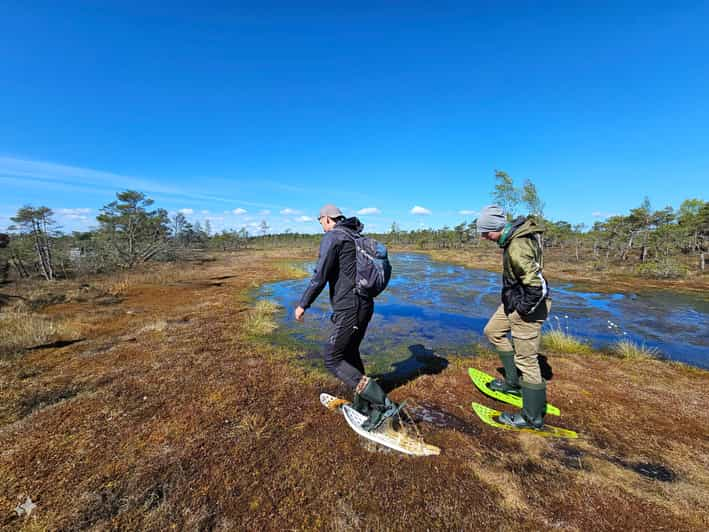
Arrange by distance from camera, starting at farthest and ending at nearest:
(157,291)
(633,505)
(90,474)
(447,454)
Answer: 1. (157,291)
2. (447,454)
3. (90,474)
4. (633,505)

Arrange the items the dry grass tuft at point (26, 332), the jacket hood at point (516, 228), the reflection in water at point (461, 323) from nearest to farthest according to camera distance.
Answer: the jacket hood at point (516, 228)
the dry grass tuft at point (26, 332)
the reflection in water at point (461, 323)

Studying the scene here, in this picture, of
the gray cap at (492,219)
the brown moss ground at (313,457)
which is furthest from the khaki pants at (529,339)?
the gray cap at (492,219)

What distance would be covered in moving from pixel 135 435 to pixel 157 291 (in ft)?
43.2

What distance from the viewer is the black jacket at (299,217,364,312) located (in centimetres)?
282

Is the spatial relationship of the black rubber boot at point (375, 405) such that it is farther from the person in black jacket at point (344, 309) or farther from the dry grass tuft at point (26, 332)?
the dry grass tuft at point (26, 332)

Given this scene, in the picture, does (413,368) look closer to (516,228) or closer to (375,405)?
(375,405)

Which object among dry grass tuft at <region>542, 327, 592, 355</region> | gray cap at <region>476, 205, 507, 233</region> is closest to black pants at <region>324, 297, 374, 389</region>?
gray cap at <region>476, 205, 507, 233</region>

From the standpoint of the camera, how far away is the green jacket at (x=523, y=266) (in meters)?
2.86

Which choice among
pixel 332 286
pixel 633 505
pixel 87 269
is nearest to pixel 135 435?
pixel 332 286

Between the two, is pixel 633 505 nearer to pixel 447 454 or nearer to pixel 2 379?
pixel 447 454

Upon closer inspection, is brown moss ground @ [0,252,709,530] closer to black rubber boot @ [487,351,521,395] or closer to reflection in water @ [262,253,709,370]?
black rubber boot @ [487,351,521,395]

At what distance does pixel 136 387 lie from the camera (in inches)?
159

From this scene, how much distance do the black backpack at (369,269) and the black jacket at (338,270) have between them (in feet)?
0.21

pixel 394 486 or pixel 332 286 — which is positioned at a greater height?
pixel 332 286
